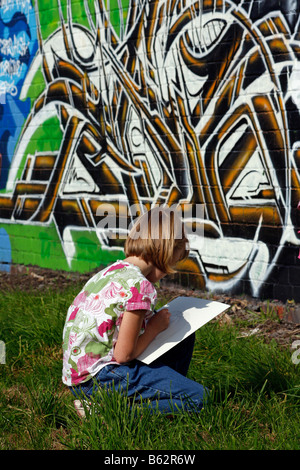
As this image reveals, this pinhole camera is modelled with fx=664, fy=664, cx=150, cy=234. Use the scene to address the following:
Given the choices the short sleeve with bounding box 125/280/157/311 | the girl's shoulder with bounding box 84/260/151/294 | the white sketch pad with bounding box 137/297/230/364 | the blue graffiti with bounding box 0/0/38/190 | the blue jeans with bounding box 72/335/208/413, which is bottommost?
the blue jeans with bounding box 72/335/208/413

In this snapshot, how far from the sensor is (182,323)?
310 centimetres

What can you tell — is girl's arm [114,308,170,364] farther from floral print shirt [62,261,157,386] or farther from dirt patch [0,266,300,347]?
dirt patch [0,266,300,347]

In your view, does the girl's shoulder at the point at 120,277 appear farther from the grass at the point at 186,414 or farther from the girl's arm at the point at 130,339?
the grass at the point at 186,414

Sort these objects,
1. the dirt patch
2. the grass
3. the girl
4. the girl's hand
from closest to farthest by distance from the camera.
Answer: the grass, the girl, the girl's hand, the dirt patch

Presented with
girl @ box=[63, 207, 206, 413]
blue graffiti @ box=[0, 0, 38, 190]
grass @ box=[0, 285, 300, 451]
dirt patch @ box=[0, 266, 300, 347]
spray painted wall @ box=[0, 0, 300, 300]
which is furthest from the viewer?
blue graffiti @ box=[0, 0, 38, 190]

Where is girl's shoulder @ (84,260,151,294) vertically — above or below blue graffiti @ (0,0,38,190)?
below

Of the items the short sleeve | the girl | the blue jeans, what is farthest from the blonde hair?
the blue jeans

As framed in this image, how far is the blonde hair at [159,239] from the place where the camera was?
299cm

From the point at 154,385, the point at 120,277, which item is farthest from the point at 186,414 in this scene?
the point at 120,277

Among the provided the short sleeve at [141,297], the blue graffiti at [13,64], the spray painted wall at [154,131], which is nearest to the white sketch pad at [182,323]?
the short sleeve at [141,297]

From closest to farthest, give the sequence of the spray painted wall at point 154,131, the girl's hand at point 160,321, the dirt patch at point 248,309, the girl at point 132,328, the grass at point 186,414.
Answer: the grass at point 186,414 → the girl at point 132,328 → the girl's hand at point 160,321 → the dirt patch at point 248,309 → the spray painted wall at point 154,131

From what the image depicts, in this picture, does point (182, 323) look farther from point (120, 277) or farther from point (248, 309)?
point (248, 309)

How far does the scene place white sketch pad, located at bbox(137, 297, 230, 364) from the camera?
9.73 ft

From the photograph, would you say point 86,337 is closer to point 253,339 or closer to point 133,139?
point 253,339
